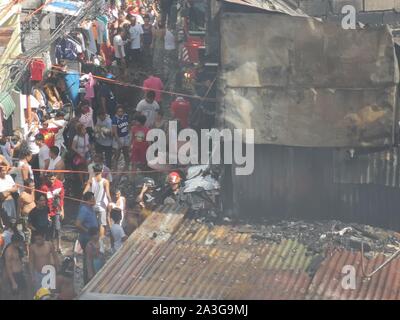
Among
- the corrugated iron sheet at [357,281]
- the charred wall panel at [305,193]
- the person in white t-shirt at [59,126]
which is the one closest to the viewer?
the corrugated iron sheet at [357,281]

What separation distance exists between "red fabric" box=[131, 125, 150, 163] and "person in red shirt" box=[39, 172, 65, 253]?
175 centimetres

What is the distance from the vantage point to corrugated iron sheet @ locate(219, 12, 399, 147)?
617 inches

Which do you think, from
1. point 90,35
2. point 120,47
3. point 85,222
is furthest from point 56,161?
point 120,47

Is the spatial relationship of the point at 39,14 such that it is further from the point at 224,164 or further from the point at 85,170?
the point at 224,164

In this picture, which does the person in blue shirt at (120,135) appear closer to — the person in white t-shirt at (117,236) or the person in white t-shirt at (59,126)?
the person in white t-shirt at (59,126)

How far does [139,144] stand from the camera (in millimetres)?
17984

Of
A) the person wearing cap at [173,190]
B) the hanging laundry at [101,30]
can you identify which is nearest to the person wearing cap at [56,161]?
the person wearing cap at [173,190]

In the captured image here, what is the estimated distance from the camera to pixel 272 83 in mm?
15953

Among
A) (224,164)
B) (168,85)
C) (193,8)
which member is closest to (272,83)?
(224,164)

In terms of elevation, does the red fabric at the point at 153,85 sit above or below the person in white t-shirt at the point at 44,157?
above

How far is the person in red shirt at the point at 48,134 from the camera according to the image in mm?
17984

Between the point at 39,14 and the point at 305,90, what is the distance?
711 centimetres

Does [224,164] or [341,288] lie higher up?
[224,164]

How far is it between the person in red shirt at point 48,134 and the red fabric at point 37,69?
76.1 inches
